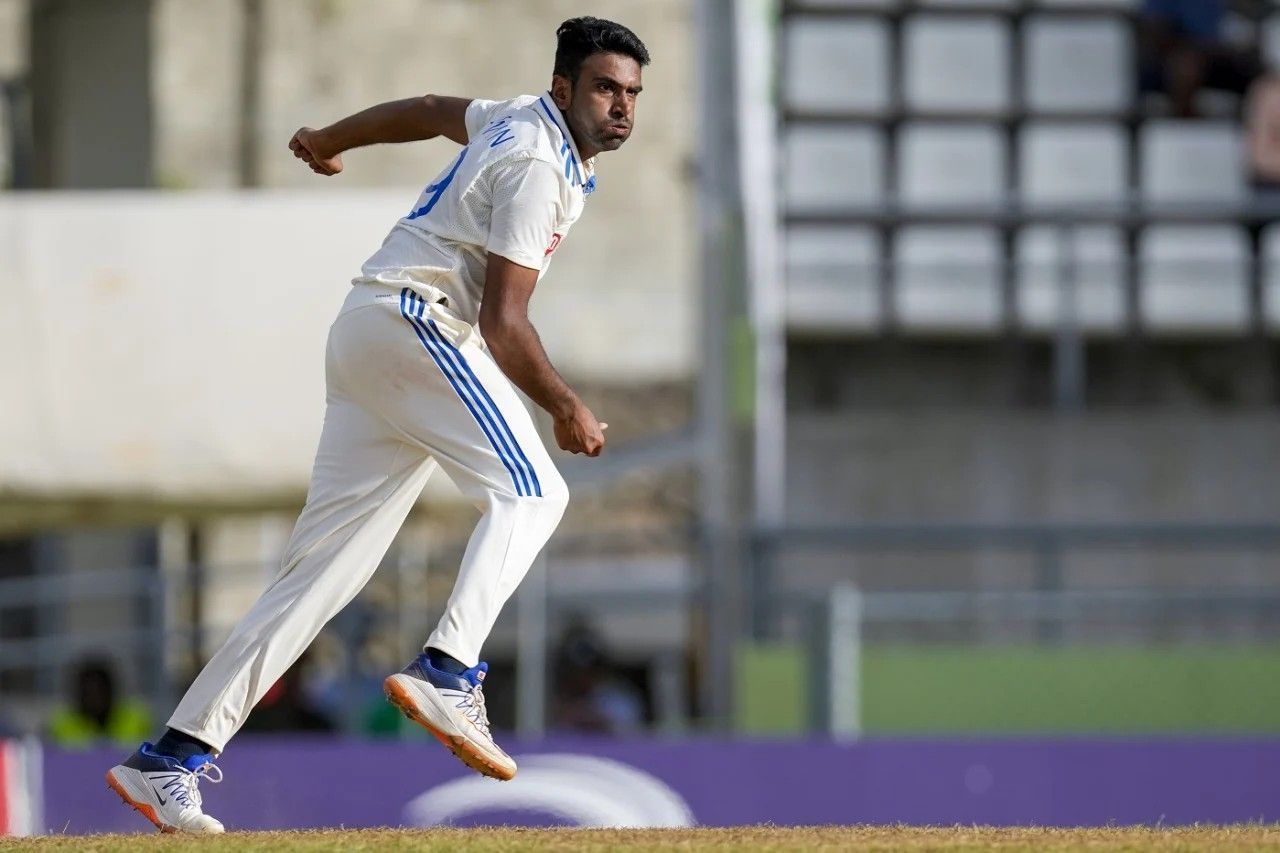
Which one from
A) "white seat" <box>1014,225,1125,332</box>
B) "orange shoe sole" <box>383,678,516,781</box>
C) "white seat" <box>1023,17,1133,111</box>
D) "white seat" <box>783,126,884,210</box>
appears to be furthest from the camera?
"white seat" <box>1023,17,1133,111</box>

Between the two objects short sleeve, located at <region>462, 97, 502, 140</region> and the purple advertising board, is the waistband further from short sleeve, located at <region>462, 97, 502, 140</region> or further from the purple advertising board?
the purple advertising board

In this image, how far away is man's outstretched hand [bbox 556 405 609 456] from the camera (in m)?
4.97

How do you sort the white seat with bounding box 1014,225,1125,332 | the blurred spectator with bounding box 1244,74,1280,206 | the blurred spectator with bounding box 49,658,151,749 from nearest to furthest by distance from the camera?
the blurred spectator with bounding box 49,658,151,749, the white seat with bounding box 1014,225,1125,332, the blurred spectator with bounding box 1244,74,1280,206

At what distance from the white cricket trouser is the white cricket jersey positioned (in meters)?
0.08

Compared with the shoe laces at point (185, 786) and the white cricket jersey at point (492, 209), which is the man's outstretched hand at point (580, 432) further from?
the shoe laces at point (185, 786)

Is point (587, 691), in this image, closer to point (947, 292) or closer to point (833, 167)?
point (947, 292)

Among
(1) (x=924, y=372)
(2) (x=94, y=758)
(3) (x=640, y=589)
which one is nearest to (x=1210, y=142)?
(1) (x=924, y=372)

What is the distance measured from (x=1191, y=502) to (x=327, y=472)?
9.59 meters

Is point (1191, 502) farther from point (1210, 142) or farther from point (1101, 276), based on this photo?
point (1210, 142)

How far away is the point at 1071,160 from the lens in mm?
15945

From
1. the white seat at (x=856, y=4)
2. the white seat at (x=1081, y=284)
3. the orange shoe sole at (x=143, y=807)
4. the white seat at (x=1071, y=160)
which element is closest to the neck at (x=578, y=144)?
the orange shoe sole at (x=143, y=807)

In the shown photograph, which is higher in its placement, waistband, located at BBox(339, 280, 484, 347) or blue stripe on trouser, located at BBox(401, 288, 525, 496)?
waistband, located at BBox(339, 280, 484, 347)

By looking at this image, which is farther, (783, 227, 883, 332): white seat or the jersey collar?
(783, 227, 883, 332): white seat

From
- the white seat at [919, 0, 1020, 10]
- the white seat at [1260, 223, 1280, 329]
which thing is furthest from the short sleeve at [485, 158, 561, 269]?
the white seat at [919, 0, 1020, 10]
